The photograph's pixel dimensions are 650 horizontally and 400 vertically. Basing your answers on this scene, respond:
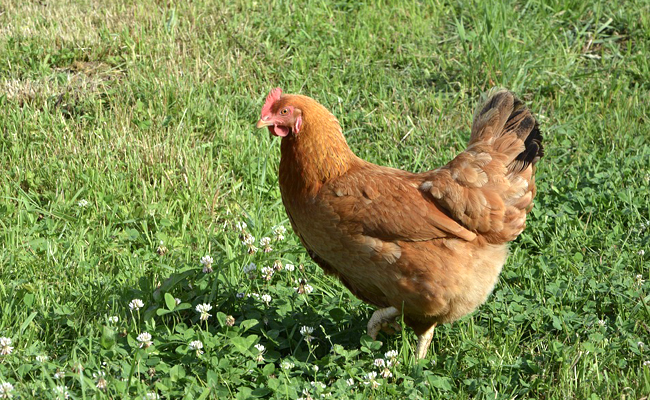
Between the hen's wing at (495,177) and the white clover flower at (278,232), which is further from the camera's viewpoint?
the white clover flower at (278,232)

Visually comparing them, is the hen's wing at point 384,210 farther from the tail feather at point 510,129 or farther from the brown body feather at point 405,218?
the tail feather at point 510,129

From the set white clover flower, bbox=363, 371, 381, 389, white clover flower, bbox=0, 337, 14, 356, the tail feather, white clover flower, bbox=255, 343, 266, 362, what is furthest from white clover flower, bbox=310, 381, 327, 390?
the tail feather

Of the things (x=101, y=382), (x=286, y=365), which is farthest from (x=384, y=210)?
(x=101, y=382)

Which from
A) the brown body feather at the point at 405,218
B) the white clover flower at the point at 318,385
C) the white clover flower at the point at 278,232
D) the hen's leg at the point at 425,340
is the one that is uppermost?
the brown body feather at the point at 405,218

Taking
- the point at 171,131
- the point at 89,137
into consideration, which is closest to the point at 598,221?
the point at 171,131

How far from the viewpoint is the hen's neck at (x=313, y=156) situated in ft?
12.8

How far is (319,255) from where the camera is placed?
401cm

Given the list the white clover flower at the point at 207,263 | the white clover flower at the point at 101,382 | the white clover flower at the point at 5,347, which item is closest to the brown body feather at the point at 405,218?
the white clover flower at the point at 207,263

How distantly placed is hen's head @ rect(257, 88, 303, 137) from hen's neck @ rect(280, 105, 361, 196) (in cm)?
4

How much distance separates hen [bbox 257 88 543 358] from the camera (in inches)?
150

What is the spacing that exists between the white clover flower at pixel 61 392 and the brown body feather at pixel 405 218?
1360 millimetres

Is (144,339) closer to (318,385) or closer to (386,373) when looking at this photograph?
(318,385)

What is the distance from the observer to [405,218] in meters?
3.86

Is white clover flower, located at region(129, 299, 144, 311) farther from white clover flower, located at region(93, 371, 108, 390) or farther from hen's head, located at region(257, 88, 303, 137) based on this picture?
hen's head, located at region(257, 88, 303, 137)
